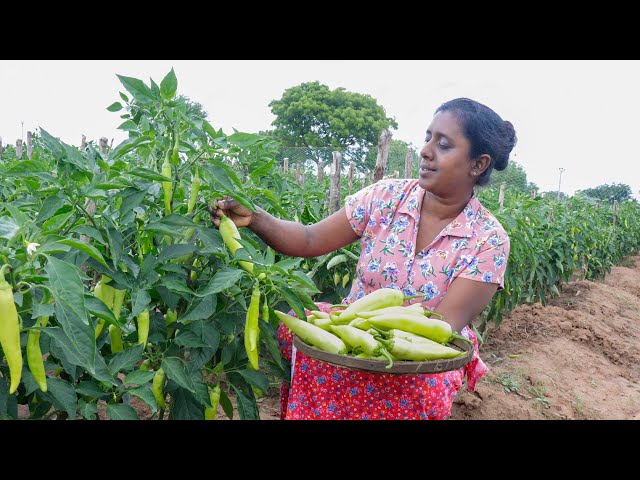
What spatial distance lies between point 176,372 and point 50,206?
565mm

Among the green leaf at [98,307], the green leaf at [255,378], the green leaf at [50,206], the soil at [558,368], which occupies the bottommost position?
the soil at [558,368]

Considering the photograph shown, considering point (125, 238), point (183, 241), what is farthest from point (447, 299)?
point (125, 238)

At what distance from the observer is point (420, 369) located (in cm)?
171

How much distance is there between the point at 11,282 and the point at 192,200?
69 cm

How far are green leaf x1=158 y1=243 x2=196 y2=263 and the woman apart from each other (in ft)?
0.96

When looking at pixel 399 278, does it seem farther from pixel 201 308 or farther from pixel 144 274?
pixel 144 274

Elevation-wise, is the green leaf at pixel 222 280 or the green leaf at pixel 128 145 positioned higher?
the green leaf at pixel 128 145

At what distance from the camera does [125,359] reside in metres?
1.69

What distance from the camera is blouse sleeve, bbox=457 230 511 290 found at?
232cm

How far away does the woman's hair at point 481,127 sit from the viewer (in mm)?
2377

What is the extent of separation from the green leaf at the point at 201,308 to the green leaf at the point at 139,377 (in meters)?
0.18

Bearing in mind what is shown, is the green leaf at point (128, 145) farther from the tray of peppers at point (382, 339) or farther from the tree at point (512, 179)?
the tree at point (512, 179)

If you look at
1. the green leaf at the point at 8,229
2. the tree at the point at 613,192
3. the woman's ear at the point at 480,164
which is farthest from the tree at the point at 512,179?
the tree at the point at 613,192

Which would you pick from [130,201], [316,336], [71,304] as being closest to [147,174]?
[130,201]
